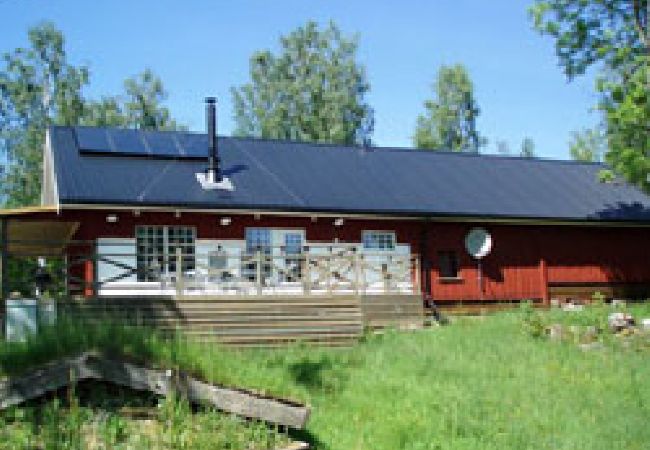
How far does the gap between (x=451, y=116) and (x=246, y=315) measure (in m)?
35.2

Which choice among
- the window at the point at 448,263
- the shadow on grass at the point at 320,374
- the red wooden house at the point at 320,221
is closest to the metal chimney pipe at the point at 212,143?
the red wooden house at the point at 320,221

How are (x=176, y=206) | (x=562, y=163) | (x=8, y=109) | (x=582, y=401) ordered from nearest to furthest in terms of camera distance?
(x=582, y=401) → (x=176, y=206) → (x=562, y=163) → (x=8, y=109)

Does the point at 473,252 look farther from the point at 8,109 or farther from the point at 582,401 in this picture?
the point at 8,109

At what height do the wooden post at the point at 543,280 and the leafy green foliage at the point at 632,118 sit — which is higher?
the leafy green foliage at the point at 632,118

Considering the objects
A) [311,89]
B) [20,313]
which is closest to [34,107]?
[311,89]

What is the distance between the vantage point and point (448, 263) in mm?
21656

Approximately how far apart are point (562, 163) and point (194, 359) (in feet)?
77.3

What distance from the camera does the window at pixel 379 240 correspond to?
67.8 feet

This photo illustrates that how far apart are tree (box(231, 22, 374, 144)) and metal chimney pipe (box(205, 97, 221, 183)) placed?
2141 cm

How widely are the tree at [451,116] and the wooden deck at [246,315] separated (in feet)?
108

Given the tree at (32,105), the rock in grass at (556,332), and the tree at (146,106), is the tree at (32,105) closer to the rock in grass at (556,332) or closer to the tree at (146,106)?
the tree at (146,106)

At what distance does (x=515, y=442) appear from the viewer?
8.74 metres

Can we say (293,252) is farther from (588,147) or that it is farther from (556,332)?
(588,147)

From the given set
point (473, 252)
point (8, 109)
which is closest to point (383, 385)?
point (473, 252)
